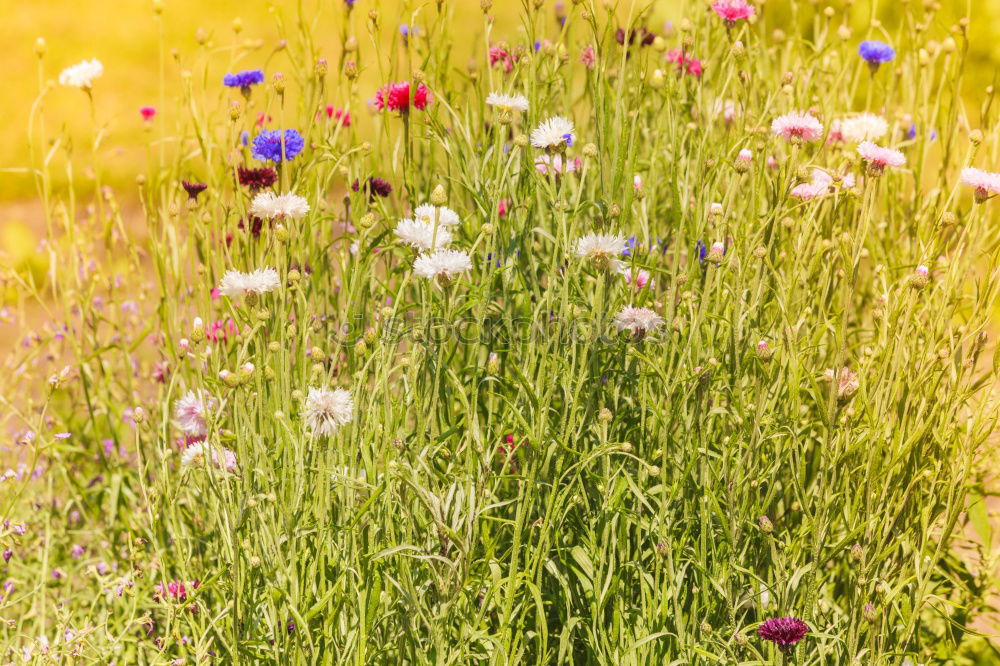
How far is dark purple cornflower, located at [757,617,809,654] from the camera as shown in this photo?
1.36 meters

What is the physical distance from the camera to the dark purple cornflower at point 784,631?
4.48 ft

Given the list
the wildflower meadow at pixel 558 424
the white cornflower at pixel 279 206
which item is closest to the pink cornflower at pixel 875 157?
the wildflower meadow at pixel 558 424

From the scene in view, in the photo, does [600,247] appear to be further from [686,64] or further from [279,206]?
[686,64]

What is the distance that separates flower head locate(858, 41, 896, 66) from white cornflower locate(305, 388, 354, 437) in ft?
4.17

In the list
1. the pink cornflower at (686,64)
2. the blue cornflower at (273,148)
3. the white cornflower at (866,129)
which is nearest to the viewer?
the blue cornflower at (273,148)

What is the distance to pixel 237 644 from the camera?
1419 millimetres

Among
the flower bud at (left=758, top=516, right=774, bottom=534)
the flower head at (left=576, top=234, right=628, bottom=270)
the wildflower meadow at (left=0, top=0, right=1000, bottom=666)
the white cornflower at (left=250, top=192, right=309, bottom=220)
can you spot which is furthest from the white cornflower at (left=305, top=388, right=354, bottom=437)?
the flower bud at (left=758, top=516, right=774, bottom=534)

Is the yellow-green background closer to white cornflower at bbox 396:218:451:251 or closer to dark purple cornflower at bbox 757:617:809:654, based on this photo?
white cornflower at bbox 396:218:451:251

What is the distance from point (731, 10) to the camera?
1.70 metres

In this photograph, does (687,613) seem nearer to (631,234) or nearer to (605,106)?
(631,234)

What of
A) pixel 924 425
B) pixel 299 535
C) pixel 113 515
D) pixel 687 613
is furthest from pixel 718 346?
pixel 113 515

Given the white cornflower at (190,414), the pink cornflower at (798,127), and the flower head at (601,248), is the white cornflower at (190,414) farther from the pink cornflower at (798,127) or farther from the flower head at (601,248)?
the pink cornflower at (798,127)

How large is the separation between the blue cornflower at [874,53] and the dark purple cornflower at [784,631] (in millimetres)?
1115

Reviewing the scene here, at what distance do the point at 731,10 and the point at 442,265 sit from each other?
0.77m
